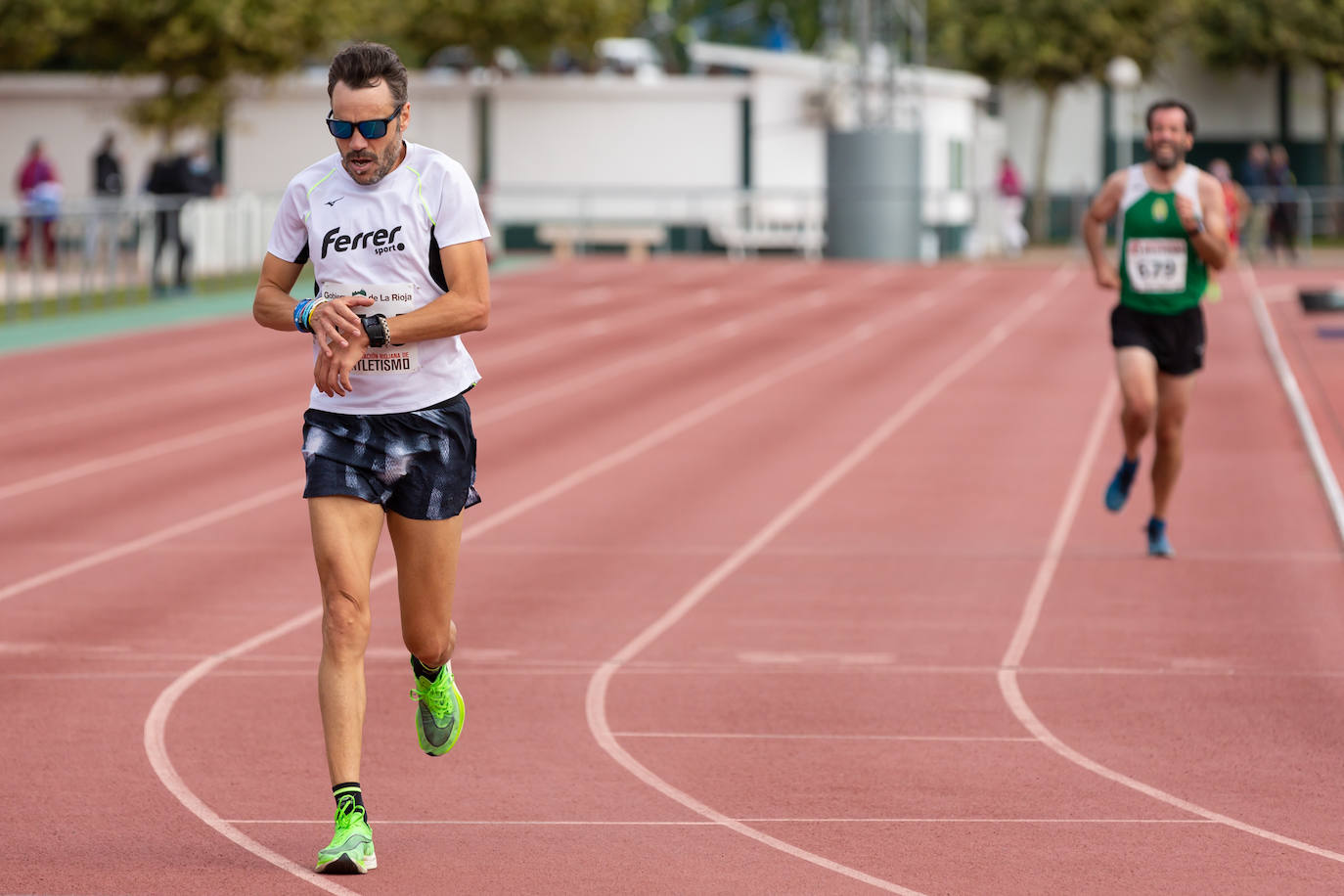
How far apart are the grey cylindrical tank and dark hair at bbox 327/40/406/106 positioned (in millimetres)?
33046

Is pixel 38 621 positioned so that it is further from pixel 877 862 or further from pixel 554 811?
pixel 877 862

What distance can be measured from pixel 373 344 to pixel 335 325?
10 cm

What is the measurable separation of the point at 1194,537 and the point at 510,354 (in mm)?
11546

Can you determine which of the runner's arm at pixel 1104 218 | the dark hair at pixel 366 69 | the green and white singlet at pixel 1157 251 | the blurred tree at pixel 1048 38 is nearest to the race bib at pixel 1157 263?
the green and white singlet at pixel 1157 251

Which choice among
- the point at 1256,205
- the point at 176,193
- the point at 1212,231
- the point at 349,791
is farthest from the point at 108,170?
the point at 349,791

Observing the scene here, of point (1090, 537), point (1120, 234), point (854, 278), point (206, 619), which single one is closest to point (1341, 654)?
point (1120, 234)

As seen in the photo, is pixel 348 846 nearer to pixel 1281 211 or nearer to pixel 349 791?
pixel 349 791

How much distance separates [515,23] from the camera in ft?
143

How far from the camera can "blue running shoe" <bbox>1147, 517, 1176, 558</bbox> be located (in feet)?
35.5

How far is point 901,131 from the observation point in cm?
3850

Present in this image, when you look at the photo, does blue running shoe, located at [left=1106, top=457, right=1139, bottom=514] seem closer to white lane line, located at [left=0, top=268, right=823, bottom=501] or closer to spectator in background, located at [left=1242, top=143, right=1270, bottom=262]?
white lane line, located at [left=0, top=268, right=823, bottom=501]

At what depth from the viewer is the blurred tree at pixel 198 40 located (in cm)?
3484

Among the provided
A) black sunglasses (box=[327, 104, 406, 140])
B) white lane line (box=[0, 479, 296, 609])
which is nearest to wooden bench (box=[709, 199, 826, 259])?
white lane line (box=[0, 479, 296, 609])

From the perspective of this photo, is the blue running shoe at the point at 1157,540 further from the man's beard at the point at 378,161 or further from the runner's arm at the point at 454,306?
the man's beard at the point at 378,161
